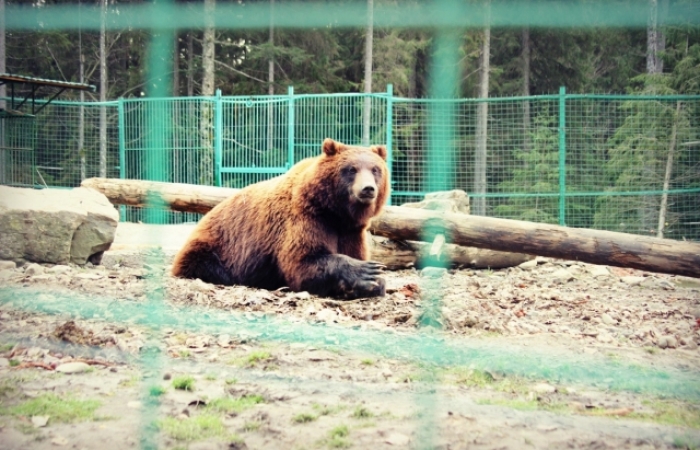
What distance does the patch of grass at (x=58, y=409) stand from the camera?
1.68m

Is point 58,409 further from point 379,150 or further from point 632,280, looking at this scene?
point 632,280

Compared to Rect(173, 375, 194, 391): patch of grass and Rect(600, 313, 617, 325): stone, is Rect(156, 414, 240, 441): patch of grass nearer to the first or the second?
Rect(173, 375, 194, 391): patch of grass

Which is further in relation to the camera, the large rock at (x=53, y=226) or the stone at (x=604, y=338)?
the large rock at (x=53, y=226)

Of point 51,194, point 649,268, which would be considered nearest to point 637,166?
point 649,268

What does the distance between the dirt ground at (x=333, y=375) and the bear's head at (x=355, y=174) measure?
2.50ft

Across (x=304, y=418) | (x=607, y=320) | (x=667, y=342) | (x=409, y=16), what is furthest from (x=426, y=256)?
(x=304, y=418)

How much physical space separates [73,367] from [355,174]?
231 cm

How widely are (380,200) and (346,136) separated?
6.47m

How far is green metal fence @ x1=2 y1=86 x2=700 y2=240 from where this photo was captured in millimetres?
8953

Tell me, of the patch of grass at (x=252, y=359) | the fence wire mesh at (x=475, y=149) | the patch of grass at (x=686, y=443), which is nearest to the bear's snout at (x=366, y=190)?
the patch of grass at (x=252, y=359)

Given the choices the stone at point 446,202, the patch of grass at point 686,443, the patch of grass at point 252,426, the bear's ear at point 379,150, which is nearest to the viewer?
the patch of grass at point 686,443

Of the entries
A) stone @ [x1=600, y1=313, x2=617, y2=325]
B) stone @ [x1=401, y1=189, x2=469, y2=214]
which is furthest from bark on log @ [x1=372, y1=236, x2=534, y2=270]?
stone @ [x1=600, y1=313, x2=617, y2=325]

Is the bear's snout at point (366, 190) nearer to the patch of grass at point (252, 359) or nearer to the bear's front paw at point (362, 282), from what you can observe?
the bear's front paw at point (362, 282)

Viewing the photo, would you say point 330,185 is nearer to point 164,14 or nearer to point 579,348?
point 579,348
